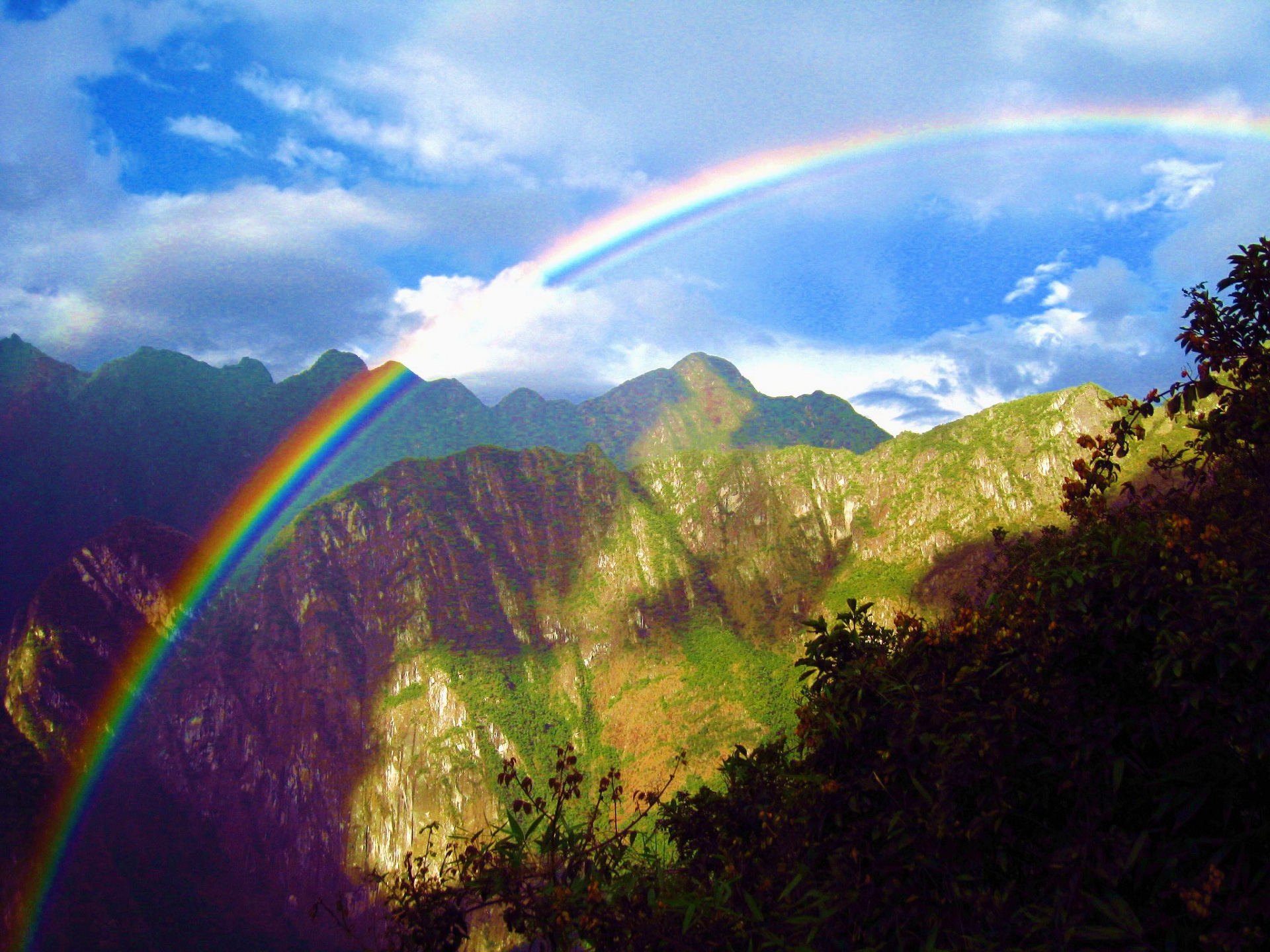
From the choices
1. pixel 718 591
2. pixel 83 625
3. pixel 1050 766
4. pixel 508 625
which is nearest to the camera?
pixel 1050 766

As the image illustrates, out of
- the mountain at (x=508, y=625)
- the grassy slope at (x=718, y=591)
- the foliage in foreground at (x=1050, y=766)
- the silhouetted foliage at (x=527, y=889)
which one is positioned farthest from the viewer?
the mountain at (x=508, y=625)

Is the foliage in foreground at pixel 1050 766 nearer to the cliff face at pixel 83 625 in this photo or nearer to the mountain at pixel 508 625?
the mountain at pixel 508 625

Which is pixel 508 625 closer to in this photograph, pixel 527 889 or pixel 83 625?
pixel 83 625

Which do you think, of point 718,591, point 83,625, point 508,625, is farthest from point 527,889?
point 83,625

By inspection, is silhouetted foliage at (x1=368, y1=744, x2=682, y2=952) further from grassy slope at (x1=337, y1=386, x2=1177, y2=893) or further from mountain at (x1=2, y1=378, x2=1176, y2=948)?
grassy slope at (x1=337, y1=386, x2=1177, y2=893)

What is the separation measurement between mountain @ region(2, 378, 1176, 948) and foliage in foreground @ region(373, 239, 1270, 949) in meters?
104

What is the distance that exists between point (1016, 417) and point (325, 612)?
135069 millimetres

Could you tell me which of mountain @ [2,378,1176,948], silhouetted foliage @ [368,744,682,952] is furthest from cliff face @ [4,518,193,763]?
silhouetted foliage @ [368,744,682,952]

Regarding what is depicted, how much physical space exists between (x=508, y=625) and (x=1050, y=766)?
143 m

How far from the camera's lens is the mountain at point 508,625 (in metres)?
114

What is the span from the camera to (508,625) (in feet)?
466

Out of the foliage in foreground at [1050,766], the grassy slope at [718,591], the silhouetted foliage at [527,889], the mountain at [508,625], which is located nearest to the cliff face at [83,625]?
the mountain at [508,625]

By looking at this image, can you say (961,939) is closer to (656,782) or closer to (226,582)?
(656,782)

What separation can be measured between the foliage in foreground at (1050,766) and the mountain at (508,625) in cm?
10355
